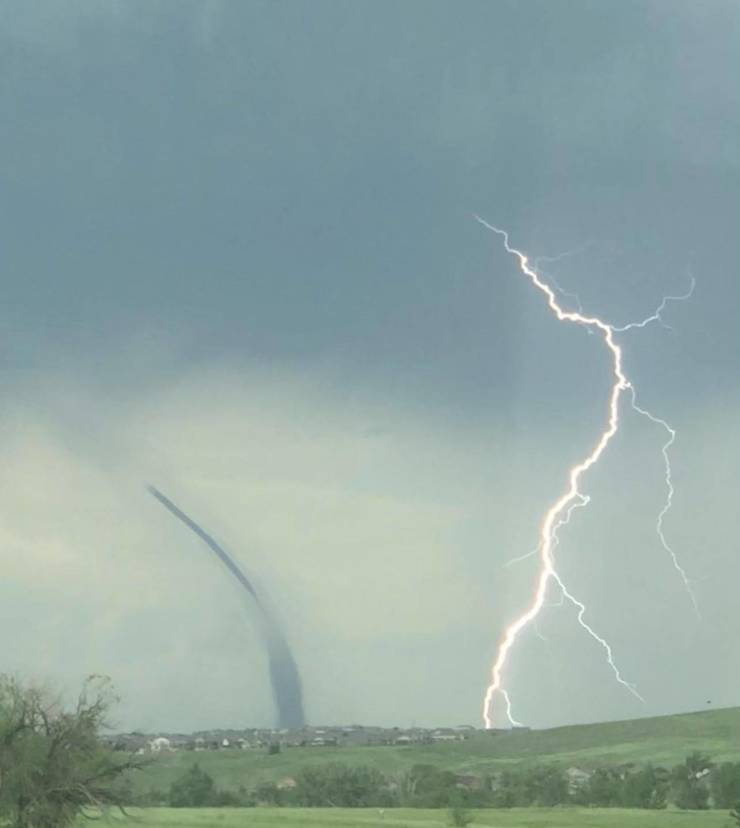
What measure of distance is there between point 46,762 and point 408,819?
1472 inches

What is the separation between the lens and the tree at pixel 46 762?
5109cm

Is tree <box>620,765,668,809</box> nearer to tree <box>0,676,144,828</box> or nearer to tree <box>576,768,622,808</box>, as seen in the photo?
tree <box>576,768,622,808</box>

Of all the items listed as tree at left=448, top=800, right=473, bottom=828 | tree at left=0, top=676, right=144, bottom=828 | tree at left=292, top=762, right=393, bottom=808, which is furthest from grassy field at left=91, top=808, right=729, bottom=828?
tree at left=292, top=762, right=393, bottom=808

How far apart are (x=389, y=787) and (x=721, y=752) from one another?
6604 centimetres

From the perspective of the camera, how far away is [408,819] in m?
83.8

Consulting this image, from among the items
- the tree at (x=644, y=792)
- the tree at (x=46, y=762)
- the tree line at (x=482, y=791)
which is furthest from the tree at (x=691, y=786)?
the tree at (x=46, y=762)

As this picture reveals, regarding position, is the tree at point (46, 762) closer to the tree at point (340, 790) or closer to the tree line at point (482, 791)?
the tree line at point (482, 791)

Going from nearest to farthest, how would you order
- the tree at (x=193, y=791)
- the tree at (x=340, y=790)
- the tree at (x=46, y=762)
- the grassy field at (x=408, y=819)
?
the tree at (x=46, y=762)
the grassy field at (x=408, y=819)
the tree at (x=193, y=791)
the tree at (x=340, y=790)

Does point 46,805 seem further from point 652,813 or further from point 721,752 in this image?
point 721,752

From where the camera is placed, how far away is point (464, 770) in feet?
586

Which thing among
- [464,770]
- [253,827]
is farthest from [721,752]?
[253,827]

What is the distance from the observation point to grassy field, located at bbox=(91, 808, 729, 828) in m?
76.0

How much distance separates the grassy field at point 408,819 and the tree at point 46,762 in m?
18.4

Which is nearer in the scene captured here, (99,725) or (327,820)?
(99,725)
